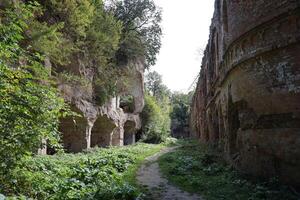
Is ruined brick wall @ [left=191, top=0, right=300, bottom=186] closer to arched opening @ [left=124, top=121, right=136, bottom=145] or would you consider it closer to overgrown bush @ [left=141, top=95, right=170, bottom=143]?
arched opening @ [left=124, top=121, right=136, bottom=145]

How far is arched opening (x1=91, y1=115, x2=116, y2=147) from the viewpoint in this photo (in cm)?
2268

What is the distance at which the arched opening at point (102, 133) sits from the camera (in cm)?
2268

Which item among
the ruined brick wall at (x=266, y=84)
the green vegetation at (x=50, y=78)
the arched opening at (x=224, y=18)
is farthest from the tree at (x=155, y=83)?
the ruined brick wall at (x=266, y=84)

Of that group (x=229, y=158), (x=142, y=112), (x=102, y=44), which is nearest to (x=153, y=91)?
(x=142, y=112)

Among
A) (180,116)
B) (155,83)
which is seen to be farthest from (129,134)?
(155,83)

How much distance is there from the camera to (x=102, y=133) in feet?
77.1

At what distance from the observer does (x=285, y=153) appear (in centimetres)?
798

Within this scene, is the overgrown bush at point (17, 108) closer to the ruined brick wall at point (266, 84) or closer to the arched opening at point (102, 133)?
the ruined brick wall at point (266, 84)

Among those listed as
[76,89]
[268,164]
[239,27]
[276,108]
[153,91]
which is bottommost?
[268,164]

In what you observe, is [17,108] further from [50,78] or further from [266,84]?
[50,78]

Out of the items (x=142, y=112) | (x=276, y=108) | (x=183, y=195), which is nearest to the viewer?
(x=183, y=195)

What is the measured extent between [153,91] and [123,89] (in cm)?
4076

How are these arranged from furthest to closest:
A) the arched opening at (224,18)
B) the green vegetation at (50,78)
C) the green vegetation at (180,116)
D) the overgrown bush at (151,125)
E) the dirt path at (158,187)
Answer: the green vegetation at (180,116) < the overgrown bush at (151,125) < the arched opening at (224,18) < the dirt path at (158,187) < the green vegetation at (50,78)

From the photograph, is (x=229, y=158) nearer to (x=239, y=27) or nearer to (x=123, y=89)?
(x=239, y=27)
